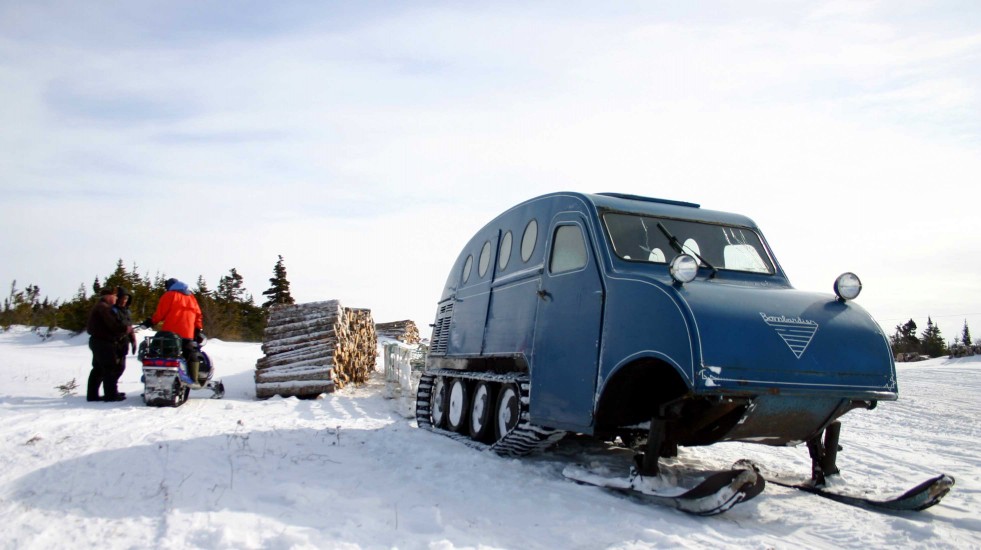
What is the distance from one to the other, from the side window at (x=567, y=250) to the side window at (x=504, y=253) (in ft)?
4.67

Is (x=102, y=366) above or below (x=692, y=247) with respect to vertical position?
below

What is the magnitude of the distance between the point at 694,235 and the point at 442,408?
4.84m

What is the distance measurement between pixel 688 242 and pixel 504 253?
273 cm

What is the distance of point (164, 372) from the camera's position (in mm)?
11477

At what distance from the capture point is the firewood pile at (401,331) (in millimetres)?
41812

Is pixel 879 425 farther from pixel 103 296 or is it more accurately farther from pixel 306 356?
pixel 103 296

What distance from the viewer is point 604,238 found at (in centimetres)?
717

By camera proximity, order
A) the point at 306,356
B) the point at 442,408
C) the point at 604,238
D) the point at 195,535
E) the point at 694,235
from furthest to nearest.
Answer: the point at 306,356
the point at 442,408
the point at 694,235
the point at 604,238
the point at 195,535

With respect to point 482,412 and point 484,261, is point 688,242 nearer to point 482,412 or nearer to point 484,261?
point 482,412

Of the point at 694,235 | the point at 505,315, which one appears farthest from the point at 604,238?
the point at 505,315

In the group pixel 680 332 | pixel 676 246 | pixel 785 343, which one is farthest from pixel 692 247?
pixel 680 332

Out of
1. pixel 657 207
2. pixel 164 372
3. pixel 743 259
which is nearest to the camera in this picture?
pixel 743 259

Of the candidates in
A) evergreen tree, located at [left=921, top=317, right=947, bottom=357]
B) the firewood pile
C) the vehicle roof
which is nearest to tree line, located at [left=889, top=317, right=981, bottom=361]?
evergreen tree, located at [left=921, top=317, right=947, bottom=357]

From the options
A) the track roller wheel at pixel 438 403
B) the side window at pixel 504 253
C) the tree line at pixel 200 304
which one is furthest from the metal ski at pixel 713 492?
the tree line at pixel 200 304
